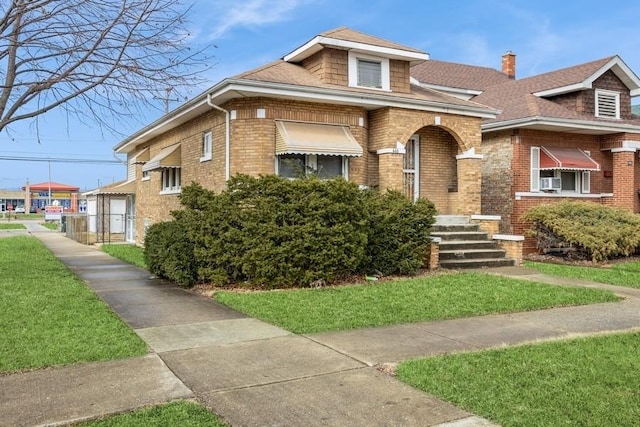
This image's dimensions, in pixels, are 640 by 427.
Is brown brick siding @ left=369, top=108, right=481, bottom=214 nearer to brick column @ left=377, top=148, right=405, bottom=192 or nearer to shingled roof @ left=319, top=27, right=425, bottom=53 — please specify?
brick column @ left=377, top=148, right=405, bottom=192

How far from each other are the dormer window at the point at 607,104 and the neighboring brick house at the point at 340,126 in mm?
6587

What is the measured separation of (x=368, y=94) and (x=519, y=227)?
7039mm

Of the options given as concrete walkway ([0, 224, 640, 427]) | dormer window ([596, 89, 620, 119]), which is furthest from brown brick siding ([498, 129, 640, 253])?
concrete walkway ([0, 224, 640, 427])

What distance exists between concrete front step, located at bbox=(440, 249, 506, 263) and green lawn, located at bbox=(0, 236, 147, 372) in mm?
7860

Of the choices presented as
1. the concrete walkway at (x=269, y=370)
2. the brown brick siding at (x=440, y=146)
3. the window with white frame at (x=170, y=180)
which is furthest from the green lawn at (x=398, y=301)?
the window with white frame at (x=170, y=180)

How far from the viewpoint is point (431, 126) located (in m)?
15.6

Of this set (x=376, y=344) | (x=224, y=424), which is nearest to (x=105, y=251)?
(x=376, y=344)

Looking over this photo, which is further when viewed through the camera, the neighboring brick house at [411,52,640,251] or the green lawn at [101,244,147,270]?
the neighboring brick house at [411,52,640,251]

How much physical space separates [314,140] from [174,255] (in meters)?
4.22

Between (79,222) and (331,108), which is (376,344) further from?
(79,222)

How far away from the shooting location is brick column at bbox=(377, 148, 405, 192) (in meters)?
14.1

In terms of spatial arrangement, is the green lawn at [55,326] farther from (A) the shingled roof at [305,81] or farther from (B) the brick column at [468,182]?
(B) the brick column at [468,182]

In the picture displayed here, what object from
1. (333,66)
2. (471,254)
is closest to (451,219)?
(471,254)

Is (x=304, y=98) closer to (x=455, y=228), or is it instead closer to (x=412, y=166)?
(x=412, y=166)
